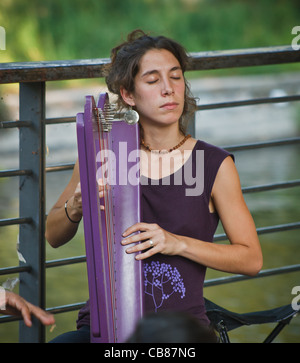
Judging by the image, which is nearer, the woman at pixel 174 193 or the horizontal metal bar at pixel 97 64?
the woman at pixel 174 193

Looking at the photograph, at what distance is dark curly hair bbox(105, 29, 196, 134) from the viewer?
1916mm

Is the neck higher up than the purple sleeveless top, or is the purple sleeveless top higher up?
the neck

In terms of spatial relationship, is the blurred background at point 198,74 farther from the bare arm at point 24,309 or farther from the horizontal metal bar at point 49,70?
the bare arm at point 24,309

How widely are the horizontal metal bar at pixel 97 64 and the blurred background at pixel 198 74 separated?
7.77 ft

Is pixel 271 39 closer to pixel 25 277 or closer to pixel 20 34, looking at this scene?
pixel 20 34

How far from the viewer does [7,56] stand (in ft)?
38.7

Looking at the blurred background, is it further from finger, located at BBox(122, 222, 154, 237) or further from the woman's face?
finger, located at BBox(122, 222, 154, 237)

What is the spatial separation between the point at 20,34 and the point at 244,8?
4.35m

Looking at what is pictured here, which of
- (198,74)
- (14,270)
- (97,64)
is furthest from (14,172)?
(198,74)

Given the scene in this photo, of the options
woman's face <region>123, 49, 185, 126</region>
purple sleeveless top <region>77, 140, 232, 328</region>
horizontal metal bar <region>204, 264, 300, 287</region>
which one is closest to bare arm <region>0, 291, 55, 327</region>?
purple sleeveless top <region>77, 140, 232, 328</region>

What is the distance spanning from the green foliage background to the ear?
971cm

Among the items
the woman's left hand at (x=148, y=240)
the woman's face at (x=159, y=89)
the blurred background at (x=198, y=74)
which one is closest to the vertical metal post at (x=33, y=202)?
the woman's face at (x=159, y=89)

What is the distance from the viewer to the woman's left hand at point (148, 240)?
1591mm
